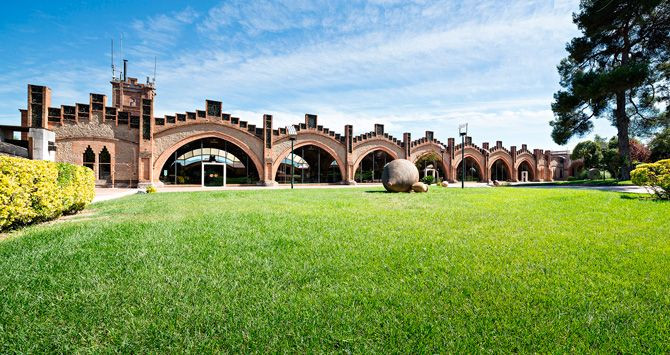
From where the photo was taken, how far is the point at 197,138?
2609 centimetres

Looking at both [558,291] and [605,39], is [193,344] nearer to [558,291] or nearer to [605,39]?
[558,291]

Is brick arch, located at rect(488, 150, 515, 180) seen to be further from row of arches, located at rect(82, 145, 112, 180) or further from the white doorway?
row of arches, located at rect(82, 145, 112, 180)

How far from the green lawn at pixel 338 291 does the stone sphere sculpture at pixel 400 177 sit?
10446 millimetres

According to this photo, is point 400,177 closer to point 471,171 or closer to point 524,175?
point 471,171

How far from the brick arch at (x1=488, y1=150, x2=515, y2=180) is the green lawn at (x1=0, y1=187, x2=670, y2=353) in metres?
43.4

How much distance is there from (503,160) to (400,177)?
38767 millimetres

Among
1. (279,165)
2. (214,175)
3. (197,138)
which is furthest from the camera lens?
(279,165)

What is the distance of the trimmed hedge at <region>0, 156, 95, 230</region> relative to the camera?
5.84 meters

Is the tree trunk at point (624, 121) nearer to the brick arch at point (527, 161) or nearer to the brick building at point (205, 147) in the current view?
the brick building at point (205, 147)

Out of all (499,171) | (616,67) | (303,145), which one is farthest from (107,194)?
(499,171)

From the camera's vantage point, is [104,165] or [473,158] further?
[473,158]

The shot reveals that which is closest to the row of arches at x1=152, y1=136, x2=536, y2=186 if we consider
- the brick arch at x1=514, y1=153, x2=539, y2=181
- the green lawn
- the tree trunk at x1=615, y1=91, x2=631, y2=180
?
the brick arch at x1=514, y1=153, x2=539, y2=181

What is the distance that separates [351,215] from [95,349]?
229 inches

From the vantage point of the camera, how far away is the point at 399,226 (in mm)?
6137
